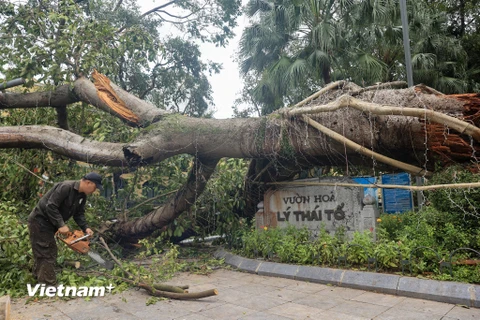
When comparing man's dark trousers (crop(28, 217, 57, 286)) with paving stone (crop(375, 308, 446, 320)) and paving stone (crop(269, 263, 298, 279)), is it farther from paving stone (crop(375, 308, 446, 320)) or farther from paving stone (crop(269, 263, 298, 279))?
paving stone (crop(375, 308, 446, 320))

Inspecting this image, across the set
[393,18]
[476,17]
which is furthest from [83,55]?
[476,17]

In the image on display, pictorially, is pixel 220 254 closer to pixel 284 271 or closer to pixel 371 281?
pixel 284 271

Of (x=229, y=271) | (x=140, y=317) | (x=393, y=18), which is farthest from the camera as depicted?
(x=393, y=18)

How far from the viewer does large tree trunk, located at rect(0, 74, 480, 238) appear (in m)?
4.74

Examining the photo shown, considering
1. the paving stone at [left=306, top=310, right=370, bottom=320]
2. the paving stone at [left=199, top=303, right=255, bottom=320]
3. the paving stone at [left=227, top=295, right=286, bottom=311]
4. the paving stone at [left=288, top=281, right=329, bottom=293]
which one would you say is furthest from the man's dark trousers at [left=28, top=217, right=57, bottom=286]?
→ the paving stone at [left=306, top=310, right=370, bottom=320]

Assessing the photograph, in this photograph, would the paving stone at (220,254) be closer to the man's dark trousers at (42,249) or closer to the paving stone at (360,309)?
the man's dark trousers at (42,249)

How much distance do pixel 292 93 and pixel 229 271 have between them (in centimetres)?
849

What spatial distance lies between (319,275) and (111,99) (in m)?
5.19

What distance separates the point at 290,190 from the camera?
7176 mm

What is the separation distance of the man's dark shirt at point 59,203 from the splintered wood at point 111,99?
99.5 inches

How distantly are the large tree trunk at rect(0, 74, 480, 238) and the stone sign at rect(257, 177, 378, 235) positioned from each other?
40 cm

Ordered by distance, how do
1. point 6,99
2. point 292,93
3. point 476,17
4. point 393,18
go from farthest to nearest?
point 476,17 → point 292,93 → point 393,18 → point 6,99

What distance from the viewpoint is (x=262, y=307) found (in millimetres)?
4082

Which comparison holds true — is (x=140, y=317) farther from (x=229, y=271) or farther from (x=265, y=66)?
(x=265, y=66)
